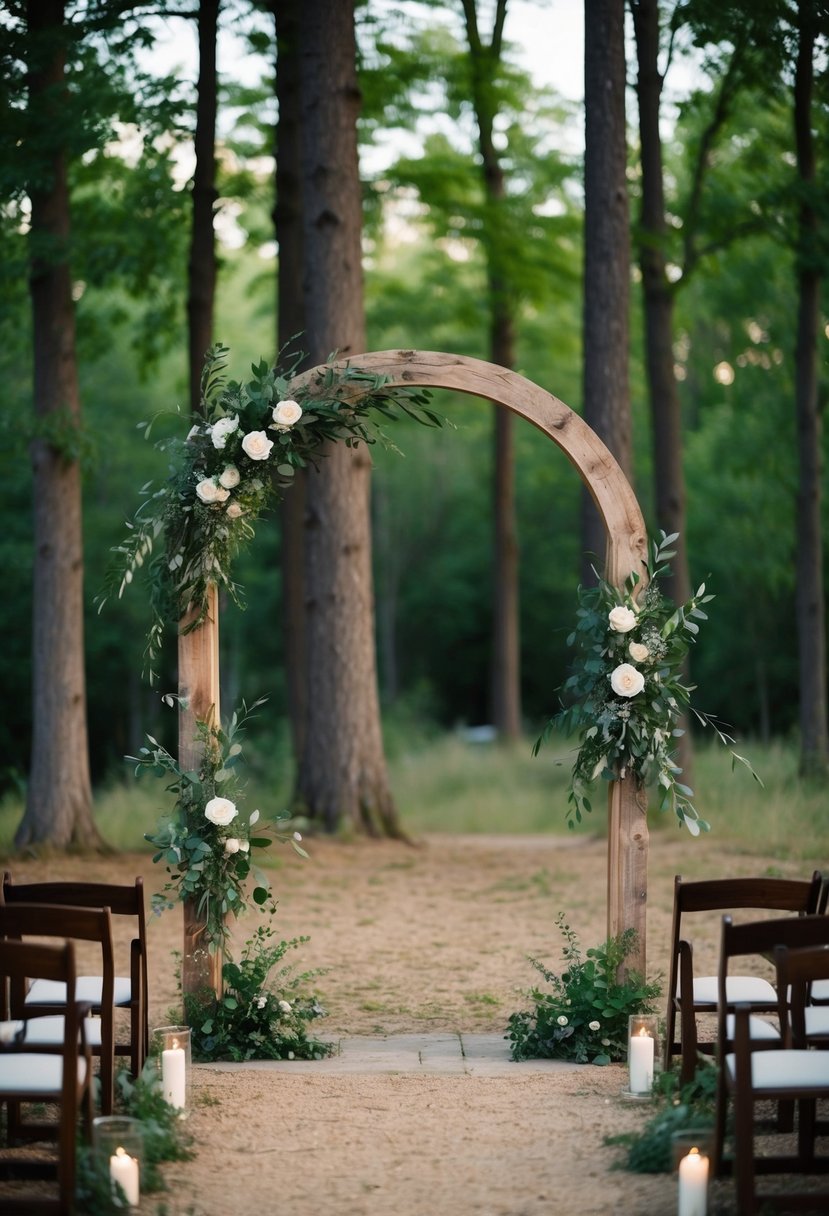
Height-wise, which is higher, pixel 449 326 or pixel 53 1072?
pixel 449 326

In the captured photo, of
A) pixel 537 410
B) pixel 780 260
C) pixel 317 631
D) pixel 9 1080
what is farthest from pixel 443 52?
pixel 9 1080

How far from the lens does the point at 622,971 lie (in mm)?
6414

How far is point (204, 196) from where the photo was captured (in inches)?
512

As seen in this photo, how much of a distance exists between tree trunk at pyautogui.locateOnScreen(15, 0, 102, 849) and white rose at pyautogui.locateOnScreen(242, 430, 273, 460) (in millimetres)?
5967

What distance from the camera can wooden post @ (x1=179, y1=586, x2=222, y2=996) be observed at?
20.9 feet

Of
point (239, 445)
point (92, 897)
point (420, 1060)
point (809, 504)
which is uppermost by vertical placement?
point (809, 504)

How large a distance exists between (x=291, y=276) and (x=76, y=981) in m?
10.9

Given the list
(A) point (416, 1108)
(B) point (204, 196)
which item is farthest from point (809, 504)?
(A) point (416, 1108)

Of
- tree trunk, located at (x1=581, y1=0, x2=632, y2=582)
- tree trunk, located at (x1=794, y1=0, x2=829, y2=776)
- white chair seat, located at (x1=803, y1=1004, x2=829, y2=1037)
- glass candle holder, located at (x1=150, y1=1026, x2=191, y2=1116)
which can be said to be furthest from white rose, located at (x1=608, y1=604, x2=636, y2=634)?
tree trunk, located at (x1=794, y1=0, x2=829, y2=776)

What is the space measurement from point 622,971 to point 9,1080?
3.07 meters

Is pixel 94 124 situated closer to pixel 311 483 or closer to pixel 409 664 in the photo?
pixel 311 483

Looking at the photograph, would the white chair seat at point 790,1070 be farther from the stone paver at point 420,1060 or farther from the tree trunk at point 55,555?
the tree trunk at point 55,555

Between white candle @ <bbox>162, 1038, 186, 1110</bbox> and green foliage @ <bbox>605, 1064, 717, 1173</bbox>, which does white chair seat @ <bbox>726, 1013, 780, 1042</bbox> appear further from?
white candle @ <bbox>162, 1038, 186, 1110</bbox>

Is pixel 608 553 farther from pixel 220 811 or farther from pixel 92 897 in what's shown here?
pixel 92 897
